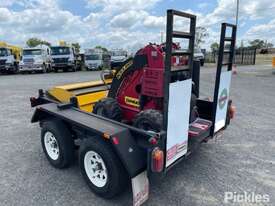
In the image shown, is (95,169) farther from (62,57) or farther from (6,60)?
(6,60)

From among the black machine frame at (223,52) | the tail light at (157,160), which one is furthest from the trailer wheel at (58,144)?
the black machine frame at (223,52)

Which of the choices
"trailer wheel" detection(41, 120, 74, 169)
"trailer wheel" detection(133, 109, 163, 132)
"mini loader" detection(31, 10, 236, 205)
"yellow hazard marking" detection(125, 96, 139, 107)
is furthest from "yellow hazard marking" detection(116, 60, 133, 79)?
"trailer wheel" detection(41, 120, 74, 169)

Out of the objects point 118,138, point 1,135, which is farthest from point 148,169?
point 1,135

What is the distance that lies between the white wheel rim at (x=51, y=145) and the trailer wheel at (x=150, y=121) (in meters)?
1.33

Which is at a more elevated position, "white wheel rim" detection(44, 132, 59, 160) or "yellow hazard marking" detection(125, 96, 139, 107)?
"yellow hazard marking" detection(125, 96, 139, 107)

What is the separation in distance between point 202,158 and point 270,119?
3.03 metres

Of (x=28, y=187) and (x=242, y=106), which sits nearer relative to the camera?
(x=28, y=187)

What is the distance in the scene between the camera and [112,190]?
2.63m

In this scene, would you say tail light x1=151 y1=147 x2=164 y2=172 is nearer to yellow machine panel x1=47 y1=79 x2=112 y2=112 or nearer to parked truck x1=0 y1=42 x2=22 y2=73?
yellow machine panel x1=47 y1=79 x2=112 y2=112

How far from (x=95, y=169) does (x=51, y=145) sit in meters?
1.10

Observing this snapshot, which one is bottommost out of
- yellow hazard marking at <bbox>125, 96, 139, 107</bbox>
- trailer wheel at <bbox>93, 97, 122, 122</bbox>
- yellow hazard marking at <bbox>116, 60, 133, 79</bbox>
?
trailer wheel at <bbox>93, 97, 122, 122</bbox>

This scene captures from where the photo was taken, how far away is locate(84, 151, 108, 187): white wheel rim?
2779mm

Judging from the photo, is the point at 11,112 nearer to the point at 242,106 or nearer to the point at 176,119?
the point at 176,119

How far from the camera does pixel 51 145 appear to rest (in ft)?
11.8
